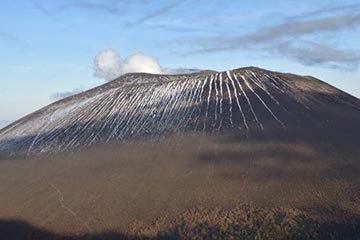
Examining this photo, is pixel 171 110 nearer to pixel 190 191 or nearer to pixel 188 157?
pixel 188 157

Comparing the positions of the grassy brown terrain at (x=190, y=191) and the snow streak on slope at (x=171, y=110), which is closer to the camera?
the grassy brown terrain at (x=190, y=191)

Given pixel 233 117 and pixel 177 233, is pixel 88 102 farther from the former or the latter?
pixel 177 233

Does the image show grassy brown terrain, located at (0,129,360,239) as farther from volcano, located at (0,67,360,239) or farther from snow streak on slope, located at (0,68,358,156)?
snow streak on slope, located at (0,68,358,156)

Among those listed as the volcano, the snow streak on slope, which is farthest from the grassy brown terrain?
the snow streak on slope

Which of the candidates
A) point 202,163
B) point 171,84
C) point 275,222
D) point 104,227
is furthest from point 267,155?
point 171,84

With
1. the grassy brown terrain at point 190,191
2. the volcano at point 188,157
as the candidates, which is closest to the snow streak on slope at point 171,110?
the volcano at point 188,157

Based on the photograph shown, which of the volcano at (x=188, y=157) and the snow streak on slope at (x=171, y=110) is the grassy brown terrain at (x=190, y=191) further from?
the snow streak on slope at (x=171, y=110)
